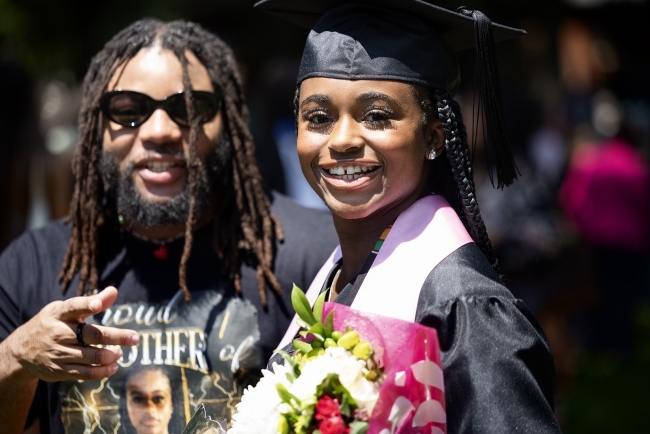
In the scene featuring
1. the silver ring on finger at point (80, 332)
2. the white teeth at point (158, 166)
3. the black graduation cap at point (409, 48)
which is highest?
the black graduation cap at point (409, 48)

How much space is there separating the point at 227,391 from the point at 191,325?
0.95 ft

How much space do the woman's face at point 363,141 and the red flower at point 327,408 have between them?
650mm

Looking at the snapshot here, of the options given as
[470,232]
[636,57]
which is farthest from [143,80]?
[636,57]

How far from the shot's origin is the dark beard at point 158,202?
3.53 metres

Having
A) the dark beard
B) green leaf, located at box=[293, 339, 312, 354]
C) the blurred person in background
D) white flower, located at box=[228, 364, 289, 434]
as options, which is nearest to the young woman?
green leaf, located at box=[293, 339, 312, 354]

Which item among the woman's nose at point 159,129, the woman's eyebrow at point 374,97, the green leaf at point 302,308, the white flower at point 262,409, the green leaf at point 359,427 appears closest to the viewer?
the green leaf at point 359,427

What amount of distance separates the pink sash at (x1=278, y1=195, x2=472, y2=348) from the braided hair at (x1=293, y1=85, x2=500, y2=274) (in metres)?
0.07

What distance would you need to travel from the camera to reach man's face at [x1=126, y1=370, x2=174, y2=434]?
3283mm

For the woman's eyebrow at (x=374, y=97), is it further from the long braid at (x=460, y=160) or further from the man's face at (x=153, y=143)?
the man's face at (x=153, y=143)

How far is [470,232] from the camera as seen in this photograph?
2785mm

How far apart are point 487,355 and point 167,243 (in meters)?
1.70

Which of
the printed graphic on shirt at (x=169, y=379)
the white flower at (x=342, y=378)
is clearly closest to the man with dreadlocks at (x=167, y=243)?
the printed graphic on shirt at (x=169, y=379)

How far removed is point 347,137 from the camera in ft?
8.64

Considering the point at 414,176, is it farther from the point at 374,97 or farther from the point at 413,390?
the point at 413,390
